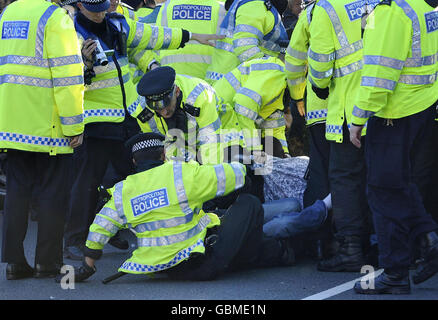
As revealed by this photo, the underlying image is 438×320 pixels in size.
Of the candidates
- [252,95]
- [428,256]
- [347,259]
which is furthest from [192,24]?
[428,256]

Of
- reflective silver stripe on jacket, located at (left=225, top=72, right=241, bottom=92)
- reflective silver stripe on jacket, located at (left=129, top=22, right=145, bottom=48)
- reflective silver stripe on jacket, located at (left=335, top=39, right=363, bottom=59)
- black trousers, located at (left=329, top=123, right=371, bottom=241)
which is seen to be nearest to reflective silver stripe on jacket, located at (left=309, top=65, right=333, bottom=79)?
reflective silver stripe on jacket, located at (left=335, top=39, right=363, bottom=59)

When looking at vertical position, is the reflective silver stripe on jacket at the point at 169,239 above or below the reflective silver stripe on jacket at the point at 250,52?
below

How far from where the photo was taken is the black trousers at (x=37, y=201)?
6.20m

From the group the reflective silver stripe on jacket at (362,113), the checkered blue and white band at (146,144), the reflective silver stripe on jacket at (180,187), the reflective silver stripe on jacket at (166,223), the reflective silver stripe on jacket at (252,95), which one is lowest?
the reflective silver stripe on jacket at (166,223)

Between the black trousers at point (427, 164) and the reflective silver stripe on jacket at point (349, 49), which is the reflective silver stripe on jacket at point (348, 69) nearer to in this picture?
the reflective silver stripe on jacket at point (349, 49)

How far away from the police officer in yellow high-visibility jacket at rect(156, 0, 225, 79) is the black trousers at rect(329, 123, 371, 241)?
2.34 m

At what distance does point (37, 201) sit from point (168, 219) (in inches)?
39.7

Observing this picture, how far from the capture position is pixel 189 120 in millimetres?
6688

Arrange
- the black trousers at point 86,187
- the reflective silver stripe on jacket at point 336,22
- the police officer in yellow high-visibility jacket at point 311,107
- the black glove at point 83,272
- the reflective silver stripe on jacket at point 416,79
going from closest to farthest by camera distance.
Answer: the reflective silver stripe on jacket at point 416,79 < the black glove at point 83,272 < the reflective silver stripe on jacket at point 336,22 < the police officer in yellow high-visibility jacket at point 311,107 < the black trousers at point 86,187

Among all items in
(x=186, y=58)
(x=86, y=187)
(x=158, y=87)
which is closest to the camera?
(x=158, y=87)

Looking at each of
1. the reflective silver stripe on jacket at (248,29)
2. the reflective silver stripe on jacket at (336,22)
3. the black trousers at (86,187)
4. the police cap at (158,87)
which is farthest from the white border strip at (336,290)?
the reflective silver stripe on jacket at (248,29)

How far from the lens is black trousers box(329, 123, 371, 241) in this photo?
629 centimetres

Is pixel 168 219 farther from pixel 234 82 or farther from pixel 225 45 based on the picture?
pixel 225 45

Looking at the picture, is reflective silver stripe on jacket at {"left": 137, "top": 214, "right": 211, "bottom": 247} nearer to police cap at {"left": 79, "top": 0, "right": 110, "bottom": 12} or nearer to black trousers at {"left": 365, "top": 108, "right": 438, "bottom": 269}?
black trousers at {"left": 365, "top": 108, "right": 438, "bottom": 269}
